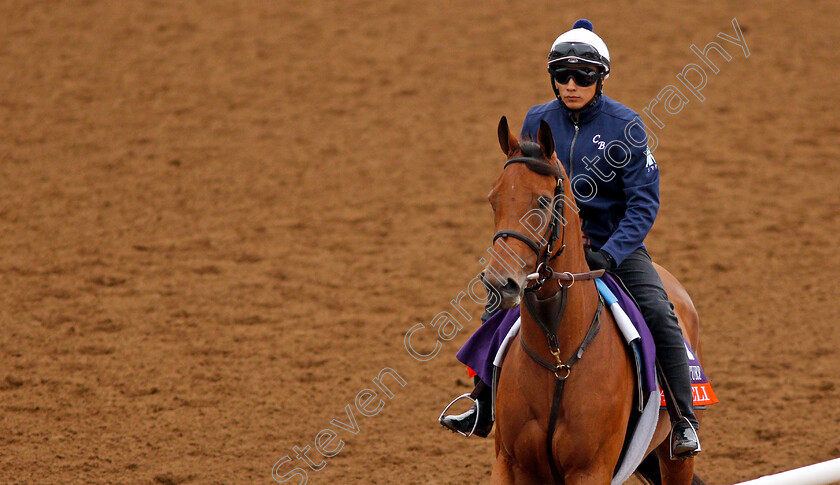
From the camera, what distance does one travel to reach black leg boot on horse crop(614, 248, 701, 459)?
429 centimetres

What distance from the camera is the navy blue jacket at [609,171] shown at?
4160mm

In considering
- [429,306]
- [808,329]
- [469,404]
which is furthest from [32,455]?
[808,329]

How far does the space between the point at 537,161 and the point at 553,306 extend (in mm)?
648

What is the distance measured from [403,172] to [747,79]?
17.5 feet

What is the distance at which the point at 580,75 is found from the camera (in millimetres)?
4230

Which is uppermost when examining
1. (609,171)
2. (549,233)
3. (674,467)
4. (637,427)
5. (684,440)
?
(609,171)

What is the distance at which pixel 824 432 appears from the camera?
21.0 ft

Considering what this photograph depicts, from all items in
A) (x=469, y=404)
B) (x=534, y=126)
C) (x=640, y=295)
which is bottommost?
(x=469, y=404)

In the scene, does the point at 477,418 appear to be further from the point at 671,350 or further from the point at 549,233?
the point at 549,233

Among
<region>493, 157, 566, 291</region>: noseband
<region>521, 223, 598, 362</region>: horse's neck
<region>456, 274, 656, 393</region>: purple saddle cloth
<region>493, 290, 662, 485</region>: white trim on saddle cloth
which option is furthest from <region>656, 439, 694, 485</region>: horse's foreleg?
<region>493, 157, 566, 291</region>: noseband

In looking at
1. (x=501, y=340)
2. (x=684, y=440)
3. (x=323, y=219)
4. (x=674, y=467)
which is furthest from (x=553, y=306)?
(x=323, y=219)

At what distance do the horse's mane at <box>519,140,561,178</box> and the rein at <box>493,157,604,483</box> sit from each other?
0.05 ft

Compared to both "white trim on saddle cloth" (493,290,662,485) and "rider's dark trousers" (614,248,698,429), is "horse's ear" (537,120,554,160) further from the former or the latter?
"rider's dark trousers" (614,248,698,429)

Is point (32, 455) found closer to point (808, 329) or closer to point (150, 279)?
point (150, 279)
